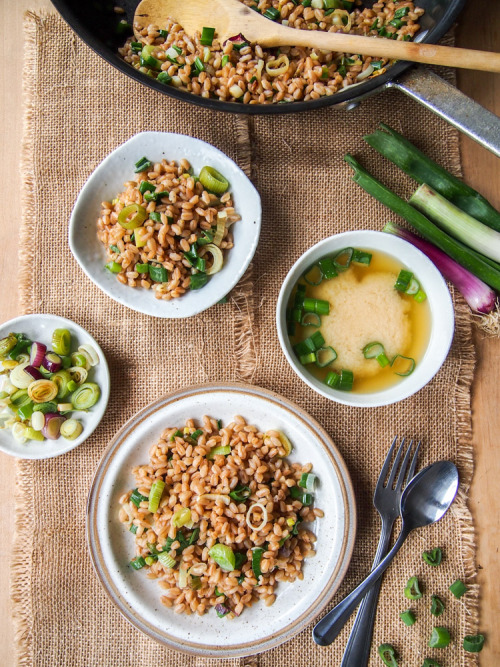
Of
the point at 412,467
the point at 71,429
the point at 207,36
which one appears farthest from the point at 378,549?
the point at 207,36

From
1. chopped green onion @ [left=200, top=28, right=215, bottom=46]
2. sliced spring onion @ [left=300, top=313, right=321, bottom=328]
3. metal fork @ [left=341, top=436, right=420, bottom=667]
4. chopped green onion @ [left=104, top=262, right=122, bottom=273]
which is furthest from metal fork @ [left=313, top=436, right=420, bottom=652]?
chopped green onion @ [left=200, top=28, right=215, bottom=46]

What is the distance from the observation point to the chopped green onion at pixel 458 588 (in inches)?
65.8

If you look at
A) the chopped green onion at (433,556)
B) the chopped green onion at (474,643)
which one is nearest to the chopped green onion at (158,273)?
the chopped green onion at (433,556)

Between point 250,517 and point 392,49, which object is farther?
point 250,517

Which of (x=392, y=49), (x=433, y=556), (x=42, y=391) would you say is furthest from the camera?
Answer: (x=433, y=556)

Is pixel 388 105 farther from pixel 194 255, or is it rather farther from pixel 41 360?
pixel 41 360

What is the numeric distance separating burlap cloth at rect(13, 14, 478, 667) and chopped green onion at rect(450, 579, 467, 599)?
26 mm

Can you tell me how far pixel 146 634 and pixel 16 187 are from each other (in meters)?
1.46

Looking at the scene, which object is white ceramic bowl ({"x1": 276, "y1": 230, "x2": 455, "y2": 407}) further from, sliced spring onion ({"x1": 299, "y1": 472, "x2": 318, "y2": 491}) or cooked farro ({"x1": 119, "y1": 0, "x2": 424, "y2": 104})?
cooked farro ({"x1": 119, "y1": 0, "x2": 424, "y2": 104})

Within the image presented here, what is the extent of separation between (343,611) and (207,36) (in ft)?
5.68

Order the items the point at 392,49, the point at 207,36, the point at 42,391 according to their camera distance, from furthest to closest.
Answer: the point at 42,391, the point at 207,36, the point at 392,49

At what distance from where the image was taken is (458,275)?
1649 mm

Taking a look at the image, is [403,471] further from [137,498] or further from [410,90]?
[410,90]

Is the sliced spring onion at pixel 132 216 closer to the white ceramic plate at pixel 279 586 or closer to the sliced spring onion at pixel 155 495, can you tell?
the white ceramic plate at pixel 279 586
